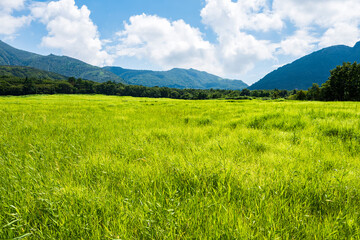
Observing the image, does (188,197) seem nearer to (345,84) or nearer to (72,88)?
(345,84)

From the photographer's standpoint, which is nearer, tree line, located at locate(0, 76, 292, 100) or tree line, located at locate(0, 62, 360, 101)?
tree line, located at locate(0, 62, 360, 101)

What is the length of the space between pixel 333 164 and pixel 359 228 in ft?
5.08

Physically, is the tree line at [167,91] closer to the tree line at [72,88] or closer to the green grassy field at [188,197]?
the tree line at [72,88]

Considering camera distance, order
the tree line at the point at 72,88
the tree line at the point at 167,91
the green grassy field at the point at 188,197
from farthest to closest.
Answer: the tree line at the point at 72,88 → the tree line at the point at 167,91 → the green grassy field at the point at 188,197

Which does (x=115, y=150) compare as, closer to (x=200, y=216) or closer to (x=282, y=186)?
(x=200, y=216)

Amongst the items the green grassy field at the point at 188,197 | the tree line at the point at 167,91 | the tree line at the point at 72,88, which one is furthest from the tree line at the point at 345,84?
the green grassy field at the point at 188,197

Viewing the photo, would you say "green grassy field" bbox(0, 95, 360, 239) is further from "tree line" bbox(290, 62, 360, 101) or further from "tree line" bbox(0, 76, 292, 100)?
"tree line" bbox(0, 76, 292, 100)

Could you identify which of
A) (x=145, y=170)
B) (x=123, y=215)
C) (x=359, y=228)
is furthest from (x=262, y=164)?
(x=123, y=215)

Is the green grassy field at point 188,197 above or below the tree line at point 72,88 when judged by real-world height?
below

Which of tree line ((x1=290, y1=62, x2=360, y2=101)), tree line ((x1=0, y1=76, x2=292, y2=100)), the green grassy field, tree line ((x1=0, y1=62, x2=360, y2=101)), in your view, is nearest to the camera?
the green grassy field

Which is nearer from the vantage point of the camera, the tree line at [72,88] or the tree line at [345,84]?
the tree line at [345,84]

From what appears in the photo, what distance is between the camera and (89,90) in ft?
472

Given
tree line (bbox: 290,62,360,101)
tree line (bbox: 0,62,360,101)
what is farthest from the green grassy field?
tree line (bbox: 0,62,360,101)

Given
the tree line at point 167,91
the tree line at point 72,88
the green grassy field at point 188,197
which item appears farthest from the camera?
the tree line at point 72,88
